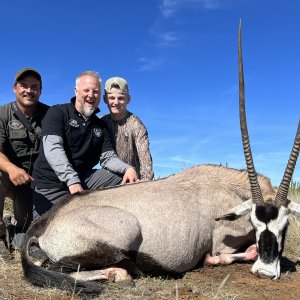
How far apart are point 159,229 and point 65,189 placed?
2.05 m

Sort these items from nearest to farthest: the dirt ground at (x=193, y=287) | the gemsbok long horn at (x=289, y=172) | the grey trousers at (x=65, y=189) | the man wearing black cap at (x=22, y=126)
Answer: the dirt ground at (x=193, y=287) < the gemsbok long horn at (x=289, y=172) < the grey trousers at (x=65, y=189) < the man wearing black cap at (x=22, y=126)

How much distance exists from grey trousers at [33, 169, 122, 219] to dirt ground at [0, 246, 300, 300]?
1.13 m

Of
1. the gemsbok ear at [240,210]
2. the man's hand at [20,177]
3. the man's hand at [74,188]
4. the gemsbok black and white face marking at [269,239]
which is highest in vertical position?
the man's hand at [20,177]

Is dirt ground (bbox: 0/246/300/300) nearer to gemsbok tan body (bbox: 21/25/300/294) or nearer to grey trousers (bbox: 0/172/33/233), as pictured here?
gemsbok tan body (bbox: 21/25/300/294)

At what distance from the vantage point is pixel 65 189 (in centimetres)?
641

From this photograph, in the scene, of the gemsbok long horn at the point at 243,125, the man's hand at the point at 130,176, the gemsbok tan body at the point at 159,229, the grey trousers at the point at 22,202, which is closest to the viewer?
the gemsbok tan body at the point at 159,229

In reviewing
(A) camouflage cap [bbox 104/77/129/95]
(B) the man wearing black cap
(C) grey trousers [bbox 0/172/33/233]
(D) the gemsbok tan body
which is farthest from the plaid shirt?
(D) the gemsbok tan body

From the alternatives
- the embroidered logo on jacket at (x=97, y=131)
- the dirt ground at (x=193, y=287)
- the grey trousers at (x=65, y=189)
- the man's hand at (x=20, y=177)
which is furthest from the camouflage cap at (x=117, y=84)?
the dirt ground at (x=193, y=287)

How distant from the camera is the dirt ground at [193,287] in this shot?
13.6 feet

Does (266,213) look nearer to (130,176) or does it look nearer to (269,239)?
(269,239)

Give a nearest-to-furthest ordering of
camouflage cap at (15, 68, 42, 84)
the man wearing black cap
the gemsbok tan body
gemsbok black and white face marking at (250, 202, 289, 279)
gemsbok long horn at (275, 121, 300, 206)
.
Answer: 1. the gemsbok tan body
2. gemsbok black and white face marking at (250, 202, 289, 279)
3. gemsbok long horn at (275, 121, 300, 206)
4. the man wearing black cap
5. camouflage cap at (15, 68, 42, 84)

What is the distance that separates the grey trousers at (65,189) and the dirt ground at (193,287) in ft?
3.72

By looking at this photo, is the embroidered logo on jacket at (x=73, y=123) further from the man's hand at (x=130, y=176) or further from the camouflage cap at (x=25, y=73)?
the camouflage cap at (x=25, y=73)

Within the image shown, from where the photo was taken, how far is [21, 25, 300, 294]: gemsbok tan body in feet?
14.8
